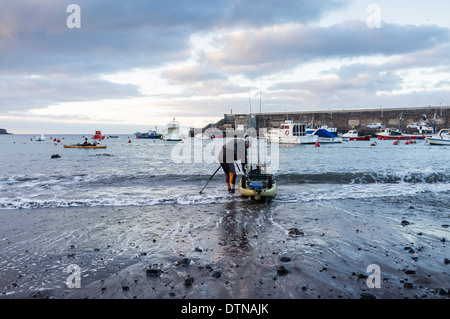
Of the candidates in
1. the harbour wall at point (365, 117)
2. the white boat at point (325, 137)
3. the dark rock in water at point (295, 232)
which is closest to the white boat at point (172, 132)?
the harbour wall at point (365, 117)

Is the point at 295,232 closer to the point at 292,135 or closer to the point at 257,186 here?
the point at 257,186

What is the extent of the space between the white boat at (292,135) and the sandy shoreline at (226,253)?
4775cm

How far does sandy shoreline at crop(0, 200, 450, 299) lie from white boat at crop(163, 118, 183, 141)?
7999cm

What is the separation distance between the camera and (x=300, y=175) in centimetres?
1870

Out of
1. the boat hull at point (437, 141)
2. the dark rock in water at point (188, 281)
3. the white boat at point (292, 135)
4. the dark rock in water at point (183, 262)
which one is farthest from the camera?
the white boat at point (292, 135)

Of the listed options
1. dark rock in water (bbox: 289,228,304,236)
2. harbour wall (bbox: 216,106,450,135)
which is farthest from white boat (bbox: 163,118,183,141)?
dark rock in water (bbox: 289,228,304,236)

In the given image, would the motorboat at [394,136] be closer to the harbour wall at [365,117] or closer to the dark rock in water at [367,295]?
the harbour wall at [365,117]

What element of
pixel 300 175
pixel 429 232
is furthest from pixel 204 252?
pixel 300 175

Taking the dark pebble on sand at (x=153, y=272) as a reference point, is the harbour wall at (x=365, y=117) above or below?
above

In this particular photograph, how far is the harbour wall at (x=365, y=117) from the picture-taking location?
77062mm

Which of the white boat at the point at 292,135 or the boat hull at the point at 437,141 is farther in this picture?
the white boat at the point at 292,135

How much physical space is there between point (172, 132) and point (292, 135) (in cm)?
4510

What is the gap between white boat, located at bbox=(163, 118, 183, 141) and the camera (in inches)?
3499
